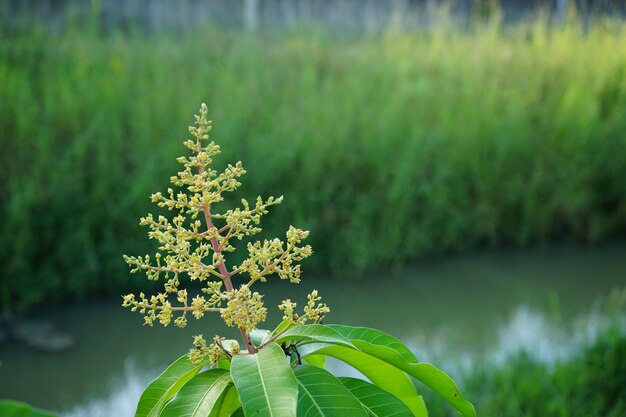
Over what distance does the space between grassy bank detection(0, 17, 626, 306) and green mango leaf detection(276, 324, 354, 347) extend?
3290mm

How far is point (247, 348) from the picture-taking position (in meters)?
0.91

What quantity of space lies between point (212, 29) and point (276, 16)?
1.75m

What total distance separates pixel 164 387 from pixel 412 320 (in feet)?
11.4

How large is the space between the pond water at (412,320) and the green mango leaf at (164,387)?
2189mm

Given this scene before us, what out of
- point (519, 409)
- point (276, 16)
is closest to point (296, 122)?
point (519, 409)

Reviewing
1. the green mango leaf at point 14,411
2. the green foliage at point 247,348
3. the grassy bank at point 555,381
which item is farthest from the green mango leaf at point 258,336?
the grassy bank at point 555,381

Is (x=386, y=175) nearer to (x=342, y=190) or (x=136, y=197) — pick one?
(x=342, y=190)

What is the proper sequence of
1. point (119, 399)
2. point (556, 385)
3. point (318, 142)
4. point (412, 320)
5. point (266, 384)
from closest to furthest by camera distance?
point (266, 384), point (556, 385), point (119, 399), point (412, 320), point (318, 142)

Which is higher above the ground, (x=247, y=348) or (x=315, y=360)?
(x=247, y=348)

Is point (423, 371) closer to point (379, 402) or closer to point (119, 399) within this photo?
point (379, 402)

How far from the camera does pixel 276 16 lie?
28.1 feet

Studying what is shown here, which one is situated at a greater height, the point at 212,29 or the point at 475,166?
the point at 212,29

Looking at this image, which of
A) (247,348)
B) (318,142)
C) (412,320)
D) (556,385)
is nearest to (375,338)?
(247,348)

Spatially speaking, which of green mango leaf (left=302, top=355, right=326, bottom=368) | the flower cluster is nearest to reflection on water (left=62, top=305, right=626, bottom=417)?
green mango leaf (left=302, top=355, right=326, bottom=368)
